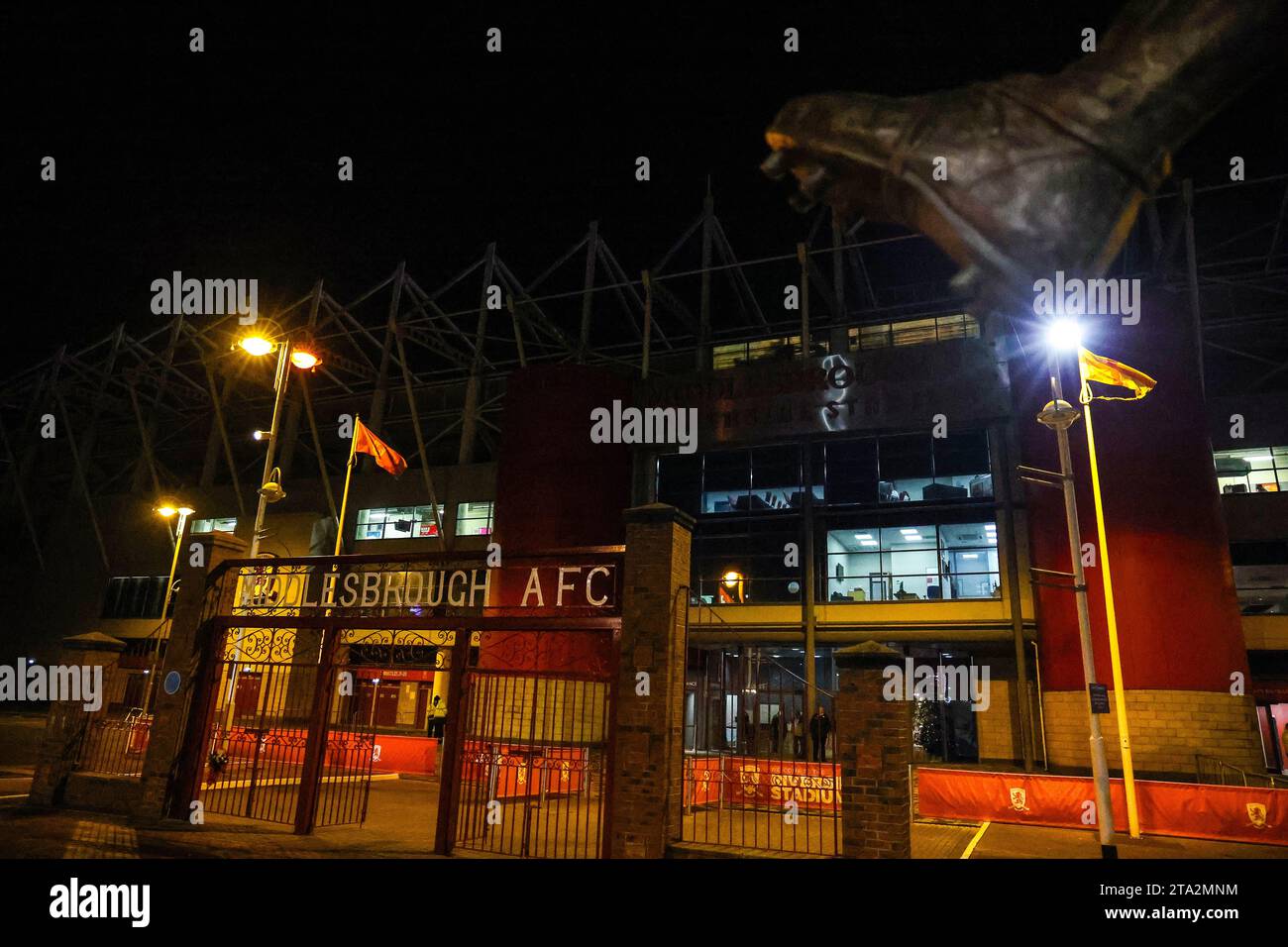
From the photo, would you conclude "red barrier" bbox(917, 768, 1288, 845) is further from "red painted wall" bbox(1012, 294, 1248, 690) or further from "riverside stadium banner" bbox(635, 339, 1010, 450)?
"riverside stadium banner" bbox(635, 339, 1010, 450)

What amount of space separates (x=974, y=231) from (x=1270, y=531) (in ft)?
91.9

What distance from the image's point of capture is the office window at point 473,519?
34688 millimetres

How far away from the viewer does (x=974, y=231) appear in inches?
64.8

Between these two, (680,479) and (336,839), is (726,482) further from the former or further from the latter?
(336,839)

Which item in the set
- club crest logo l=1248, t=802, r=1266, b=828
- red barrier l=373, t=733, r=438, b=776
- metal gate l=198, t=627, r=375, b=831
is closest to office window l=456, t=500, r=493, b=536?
red barrier l=373, t=733, r=438, b=776

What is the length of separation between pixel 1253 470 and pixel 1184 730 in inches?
432

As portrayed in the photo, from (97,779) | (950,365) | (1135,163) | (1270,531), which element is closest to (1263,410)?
(1270,531)

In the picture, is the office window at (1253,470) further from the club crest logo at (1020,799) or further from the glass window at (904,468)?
the club crest logo at (1020,799)

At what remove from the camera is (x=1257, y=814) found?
41.9ft

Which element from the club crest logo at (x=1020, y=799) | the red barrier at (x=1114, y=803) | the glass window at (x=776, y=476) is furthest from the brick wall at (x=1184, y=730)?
the glass window at (x=776, y=476)

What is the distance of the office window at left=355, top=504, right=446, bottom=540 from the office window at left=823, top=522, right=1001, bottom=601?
18329 millimetres

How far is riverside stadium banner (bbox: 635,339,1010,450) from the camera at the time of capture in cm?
2370

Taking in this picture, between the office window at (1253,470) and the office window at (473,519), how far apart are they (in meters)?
27.2

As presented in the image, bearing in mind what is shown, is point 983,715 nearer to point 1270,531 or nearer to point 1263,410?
point 1270,531
